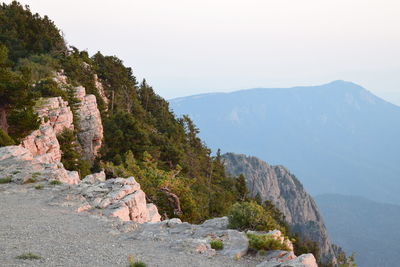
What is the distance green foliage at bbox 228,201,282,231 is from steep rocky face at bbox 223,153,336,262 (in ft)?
363

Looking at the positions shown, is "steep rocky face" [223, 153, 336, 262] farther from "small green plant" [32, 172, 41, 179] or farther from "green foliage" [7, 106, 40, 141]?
"small green plant" [32, 172, 41, 179]

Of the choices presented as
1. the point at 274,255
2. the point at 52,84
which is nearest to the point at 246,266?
the point at 274,255

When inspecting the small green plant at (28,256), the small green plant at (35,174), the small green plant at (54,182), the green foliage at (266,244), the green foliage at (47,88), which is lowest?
the green foliage at (266,244)

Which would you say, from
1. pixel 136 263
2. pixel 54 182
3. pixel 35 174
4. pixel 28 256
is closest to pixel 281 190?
pixel 35 174

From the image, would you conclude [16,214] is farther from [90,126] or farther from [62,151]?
[90,126]

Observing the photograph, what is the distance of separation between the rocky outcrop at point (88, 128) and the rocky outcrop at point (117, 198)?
64.9ft

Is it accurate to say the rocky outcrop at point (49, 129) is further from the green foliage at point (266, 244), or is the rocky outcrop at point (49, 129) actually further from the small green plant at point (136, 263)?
the green foliage at point (266, 244)

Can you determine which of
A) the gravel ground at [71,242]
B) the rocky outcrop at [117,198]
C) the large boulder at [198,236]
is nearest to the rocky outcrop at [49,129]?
the rocky outcrop at [117,198]

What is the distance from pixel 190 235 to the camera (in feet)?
45.5

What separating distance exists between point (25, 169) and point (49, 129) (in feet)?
30.7

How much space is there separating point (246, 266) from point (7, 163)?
16963 mm

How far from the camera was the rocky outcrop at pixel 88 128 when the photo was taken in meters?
40.1

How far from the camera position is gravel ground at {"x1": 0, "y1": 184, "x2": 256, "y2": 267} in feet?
34.4

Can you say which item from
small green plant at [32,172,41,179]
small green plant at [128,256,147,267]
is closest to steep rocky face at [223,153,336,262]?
small green plant at [32,172,41,179]
